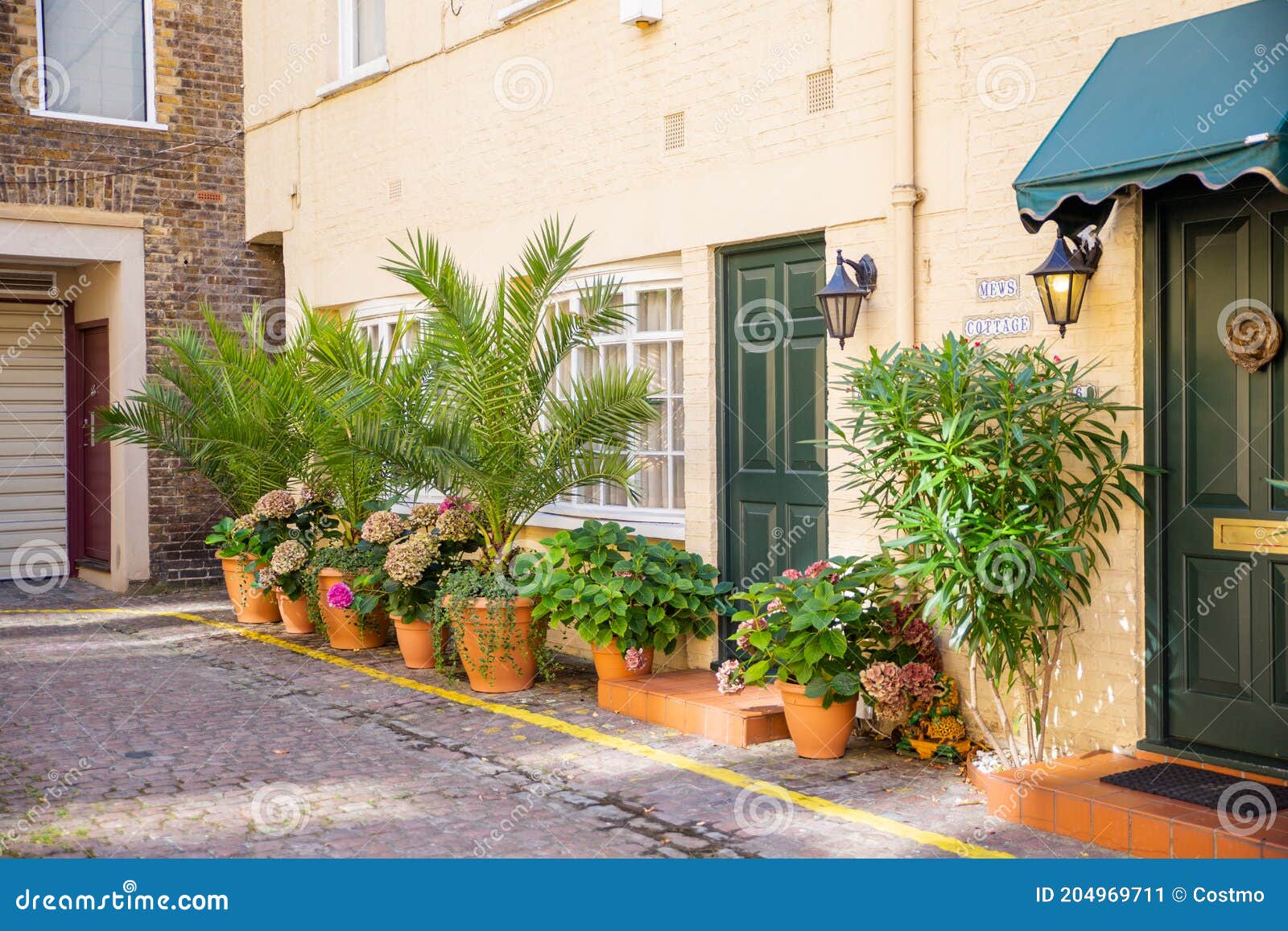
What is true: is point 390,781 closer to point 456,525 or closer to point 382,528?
point 456,525

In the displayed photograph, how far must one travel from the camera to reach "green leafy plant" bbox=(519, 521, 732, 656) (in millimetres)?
7383

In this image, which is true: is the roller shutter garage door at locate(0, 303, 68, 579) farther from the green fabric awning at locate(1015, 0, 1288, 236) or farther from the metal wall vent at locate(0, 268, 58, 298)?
the green fabric awning at locate(1015, 0, 1288, 236)

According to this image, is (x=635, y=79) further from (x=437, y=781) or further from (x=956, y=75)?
(x=437, y=781)

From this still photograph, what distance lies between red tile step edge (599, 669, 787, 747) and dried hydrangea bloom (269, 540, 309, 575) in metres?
3.52

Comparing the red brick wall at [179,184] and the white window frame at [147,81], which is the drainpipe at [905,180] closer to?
the red brick wall at [179,184]

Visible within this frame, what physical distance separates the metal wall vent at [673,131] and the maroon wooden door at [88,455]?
778 cm

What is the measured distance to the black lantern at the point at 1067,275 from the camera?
577 centimetres

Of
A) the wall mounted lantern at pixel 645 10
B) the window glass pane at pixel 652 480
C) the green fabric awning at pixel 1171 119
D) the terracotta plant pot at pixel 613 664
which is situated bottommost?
the terracotta plant pot at pixel 613 664

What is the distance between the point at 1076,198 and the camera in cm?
561

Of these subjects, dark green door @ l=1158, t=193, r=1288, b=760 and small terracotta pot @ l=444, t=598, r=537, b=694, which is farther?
small terracotta pot @ l=444, t=598, r=537, b=694

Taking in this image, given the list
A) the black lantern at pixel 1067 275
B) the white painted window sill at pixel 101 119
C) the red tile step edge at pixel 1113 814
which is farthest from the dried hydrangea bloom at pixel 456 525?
the white painted window sill at pixel 101 119

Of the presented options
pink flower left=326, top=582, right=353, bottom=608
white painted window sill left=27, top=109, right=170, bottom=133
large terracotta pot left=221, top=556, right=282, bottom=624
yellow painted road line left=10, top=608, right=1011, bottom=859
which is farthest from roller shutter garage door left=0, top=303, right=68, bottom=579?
pink flower left=326, top=582, right=353, bottom=608

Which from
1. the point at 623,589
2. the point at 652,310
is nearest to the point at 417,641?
the point at 623,589

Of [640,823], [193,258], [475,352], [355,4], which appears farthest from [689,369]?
[193,258]
